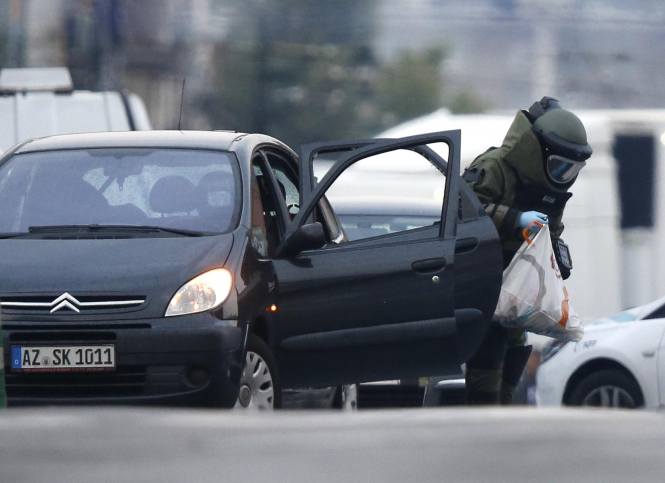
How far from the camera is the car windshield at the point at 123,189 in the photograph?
5852mm

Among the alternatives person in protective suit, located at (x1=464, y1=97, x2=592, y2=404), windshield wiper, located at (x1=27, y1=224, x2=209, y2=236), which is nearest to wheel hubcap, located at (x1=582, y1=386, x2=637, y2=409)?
person in protective suit, located at (x1=464, y1=97, x2=592, y2=404)

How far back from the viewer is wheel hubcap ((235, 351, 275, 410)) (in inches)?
215

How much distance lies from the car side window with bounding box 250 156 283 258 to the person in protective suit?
1095mm

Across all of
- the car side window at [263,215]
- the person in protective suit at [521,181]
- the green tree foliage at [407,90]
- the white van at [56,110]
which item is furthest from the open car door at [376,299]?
the green tree foliage at [407,90]

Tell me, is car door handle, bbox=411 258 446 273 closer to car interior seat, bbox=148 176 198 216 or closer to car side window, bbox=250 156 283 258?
car side window, bbox=250 156 283 258

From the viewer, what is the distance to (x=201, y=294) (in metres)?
5.29

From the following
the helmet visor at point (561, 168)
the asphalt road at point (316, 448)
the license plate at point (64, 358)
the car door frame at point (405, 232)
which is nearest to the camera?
the asphalt road at point (316, 448)

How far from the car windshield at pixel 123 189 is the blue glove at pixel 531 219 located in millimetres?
1530

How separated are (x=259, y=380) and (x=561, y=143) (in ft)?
6.86

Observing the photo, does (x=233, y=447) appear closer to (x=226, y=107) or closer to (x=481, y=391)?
(x=481, y=391)

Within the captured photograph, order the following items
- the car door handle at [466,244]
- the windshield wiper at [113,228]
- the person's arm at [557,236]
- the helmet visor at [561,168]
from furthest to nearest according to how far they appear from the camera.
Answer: the person's arm at [557,236] → the helmet visor at [561,168] → the car door handle at [466,244] → the windshield wiper at [113,228]

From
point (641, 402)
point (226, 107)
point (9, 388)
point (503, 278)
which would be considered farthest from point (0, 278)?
point (226, 107)

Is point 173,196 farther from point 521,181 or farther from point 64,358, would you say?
point 521,181

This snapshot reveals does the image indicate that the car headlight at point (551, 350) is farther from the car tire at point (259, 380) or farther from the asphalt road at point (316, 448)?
the asphalt road at point (316, 448)
